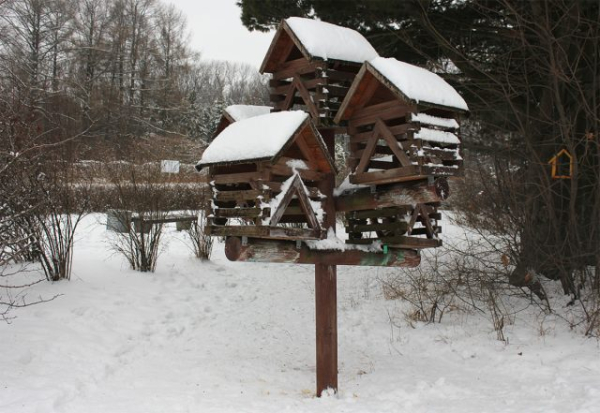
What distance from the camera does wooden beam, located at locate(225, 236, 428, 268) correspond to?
4203 millimetres

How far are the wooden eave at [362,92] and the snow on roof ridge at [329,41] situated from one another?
0.40 metres

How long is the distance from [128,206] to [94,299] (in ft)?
8.06

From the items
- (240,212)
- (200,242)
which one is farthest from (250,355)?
(200,242)

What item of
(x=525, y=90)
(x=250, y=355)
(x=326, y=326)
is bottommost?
(x=250, y=355)

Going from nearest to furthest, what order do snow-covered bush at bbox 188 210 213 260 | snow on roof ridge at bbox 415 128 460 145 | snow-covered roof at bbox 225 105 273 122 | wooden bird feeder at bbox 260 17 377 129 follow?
snow on roof ridge at bbox 415 128 460 145, wooden bird feeder at bbox 260 17 377 129, snow-covered roof at bbox 225 105 273 122, snow-covered bush at bbox 188 210 213 260

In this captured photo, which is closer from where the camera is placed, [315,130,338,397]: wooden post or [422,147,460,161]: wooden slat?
[422,147,460,161]: wooden slat

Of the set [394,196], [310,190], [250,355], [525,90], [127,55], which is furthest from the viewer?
[127,55]

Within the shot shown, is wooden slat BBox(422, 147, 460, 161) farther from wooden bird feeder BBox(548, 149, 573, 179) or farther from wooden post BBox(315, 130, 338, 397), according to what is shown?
wooden bird feeder BBox(548, 149, 573, 179)

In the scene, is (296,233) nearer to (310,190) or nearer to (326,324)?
(310,190)

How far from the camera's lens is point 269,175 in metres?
4.03

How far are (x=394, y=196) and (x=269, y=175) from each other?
1.12m

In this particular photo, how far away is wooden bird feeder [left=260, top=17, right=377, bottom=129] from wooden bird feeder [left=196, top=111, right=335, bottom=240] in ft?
1.50

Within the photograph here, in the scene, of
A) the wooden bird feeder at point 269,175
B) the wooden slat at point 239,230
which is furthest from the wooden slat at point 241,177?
the wooden slat at point 239,230

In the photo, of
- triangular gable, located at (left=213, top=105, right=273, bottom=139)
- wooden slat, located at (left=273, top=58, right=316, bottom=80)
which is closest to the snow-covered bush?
triangular gable, located at (left=213, top=105, right=273, bottom=139)
